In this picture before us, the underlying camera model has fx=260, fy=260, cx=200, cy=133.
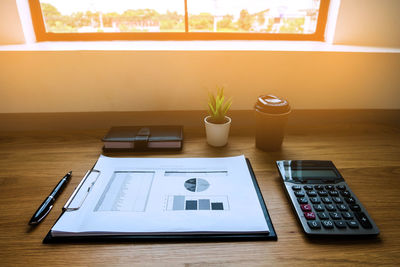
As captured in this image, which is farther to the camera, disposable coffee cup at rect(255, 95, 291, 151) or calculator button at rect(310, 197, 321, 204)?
disposable coffee cup at rect(255, 95, 291, 151)

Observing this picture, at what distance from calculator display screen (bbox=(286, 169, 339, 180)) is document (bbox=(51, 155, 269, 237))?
0.33ft

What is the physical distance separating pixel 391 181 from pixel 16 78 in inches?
44.0

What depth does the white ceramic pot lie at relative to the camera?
0.74 meters

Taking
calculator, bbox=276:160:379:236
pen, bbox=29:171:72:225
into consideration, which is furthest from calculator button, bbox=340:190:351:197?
pen, bbox=29:171:72:225

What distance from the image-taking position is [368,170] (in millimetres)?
653

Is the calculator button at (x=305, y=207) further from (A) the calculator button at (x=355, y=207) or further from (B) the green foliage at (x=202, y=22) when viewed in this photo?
(B) the green foliage at (x=202, y=22)

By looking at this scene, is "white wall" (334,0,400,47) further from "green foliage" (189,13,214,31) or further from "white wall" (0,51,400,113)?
"green foliage" (189,13,214,31)

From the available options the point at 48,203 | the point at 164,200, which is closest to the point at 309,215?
the point at 164,200

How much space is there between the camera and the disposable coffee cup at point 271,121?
0.71m

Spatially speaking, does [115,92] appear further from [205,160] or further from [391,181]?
[391,181]

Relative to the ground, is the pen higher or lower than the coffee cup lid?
lower

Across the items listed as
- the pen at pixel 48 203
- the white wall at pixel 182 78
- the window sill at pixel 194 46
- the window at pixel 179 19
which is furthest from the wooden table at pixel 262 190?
the window at pixel 179 19

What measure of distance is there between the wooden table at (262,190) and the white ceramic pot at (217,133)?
0.02 m

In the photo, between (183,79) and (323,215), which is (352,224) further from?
(183,79)
